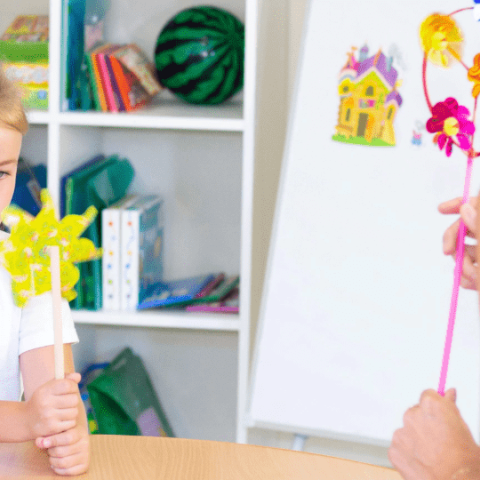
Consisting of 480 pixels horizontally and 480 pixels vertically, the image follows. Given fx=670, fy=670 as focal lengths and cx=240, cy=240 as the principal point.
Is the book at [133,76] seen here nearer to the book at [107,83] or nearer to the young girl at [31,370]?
the book at [107,83]

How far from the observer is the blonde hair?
38.5 inches

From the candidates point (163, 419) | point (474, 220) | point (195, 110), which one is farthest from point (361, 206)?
point (163, 419)

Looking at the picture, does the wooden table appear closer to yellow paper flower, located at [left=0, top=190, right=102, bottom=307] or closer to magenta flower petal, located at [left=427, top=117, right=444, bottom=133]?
yellow paper flower, located at [left=0, top=190, right=102, bottom=307]

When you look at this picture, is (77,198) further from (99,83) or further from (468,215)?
(468,215)

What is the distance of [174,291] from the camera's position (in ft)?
5.72

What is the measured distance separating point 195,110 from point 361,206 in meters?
0.56

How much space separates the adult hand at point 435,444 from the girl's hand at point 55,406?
1.20 ft

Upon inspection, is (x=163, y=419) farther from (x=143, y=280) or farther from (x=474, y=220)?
(x=474, y=220)

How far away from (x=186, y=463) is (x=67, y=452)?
0.14 m

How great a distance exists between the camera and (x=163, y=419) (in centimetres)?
202

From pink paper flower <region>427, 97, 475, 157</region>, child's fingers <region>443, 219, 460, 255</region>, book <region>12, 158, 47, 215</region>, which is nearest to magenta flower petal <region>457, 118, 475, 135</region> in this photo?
pink paper flower <region>427, 97, 475, 157</region>

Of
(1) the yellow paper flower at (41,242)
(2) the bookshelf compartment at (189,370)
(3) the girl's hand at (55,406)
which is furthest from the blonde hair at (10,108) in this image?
(2) the bookshelf compartment at (189,370)

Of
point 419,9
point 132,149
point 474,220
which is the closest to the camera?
point 474,220

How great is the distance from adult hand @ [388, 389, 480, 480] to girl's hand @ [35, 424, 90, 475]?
0.35 metres
